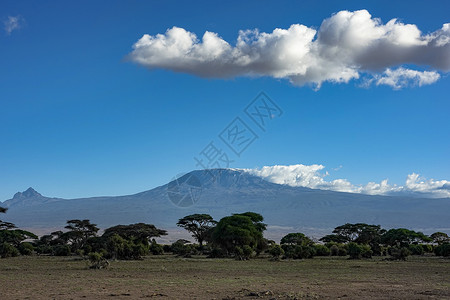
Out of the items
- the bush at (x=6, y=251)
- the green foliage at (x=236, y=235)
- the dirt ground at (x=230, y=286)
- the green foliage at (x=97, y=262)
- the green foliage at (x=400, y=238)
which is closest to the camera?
the dirt ground at (x=230, y=286)

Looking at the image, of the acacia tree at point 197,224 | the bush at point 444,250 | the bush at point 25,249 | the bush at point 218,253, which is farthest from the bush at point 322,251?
the bush at point 25,249

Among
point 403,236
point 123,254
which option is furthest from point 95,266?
point 403,236

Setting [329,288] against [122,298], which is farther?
[329,288]

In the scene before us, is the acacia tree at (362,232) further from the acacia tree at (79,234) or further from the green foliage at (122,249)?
the acacia tree at (79,234)

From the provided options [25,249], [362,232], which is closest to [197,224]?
[25,249]

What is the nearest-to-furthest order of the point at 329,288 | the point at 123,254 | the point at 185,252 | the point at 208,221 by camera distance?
the point at 329,288 → the point at 123,254 → the point at 185,252 → the point at 208,221

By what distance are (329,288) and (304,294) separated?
3325mm

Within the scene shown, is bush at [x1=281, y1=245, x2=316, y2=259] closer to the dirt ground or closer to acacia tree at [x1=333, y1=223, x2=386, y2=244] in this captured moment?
the dirt ground

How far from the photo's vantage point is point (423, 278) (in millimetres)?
27562

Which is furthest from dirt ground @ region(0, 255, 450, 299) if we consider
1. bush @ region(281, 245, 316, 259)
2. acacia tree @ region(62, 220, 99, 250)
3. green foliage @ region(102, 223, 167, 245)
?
acacia tree @ region(62, 220, 99, 250)

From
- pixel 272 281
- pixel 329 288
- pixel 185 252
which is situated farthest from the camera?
pixel 185 252

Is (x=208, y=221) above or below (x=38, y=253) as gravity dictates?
above

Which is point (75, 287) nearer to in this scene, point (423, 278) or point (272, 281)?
point (272, 281)

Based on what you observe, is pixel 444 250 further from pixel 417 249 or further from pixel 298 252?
pixel 298 252
